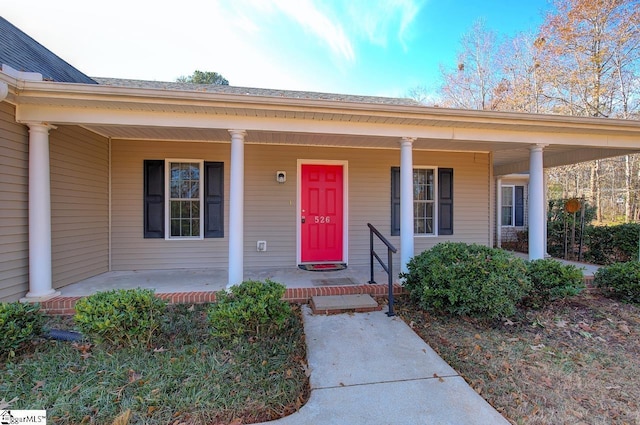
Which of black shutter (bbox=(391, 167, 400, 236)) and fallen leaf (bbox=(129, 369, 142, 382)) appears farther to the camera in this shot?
black shutter (bbox=(391, 167, 400, 236))

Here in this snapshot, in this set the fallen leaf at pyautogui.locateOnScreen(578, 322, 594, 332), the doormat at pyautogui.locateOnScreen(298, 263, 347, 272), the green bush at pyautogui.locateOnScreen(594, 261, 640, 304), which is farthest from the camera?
the doormat at pyautogui.locateOnScreen(298, 263, 347, 272)

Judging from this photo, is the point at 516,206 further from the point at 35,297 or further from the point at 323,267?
the point at 35,297

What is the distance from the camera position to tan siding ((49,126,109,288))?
4.24 meters

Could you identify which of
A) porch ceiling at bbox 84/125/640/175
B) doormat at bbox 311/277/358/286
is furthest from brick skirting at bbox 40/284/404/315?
porch ceiling at bbox 84/125/640/175

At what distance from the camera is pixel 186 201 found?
221 inches

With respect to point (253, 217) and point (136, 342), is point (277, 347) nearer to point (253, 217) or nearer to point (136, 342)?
point (136, 342)

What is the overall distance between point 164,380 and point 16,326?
60.1 inches

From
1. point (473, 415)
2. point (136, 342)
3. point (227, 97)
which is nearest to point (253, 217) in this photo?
point (227, 97)

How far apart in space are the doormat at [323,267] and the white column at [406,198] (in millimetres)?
1399

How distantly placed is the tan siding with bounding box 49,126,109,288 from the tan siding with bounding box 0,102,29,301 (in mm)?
400

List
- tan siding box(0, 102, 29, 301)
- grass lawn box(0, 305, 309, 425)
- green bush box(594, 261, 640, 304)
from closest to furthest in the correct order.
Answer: grass lawn box(0, 305, 309, 425) < tan siding box(0, 102, 29, 301) < green bush box(594, 261, 640, 304)

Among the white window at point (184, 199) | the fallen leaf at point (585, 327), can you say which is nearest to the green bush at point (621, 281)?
the fallen leaf at point (585, 327)

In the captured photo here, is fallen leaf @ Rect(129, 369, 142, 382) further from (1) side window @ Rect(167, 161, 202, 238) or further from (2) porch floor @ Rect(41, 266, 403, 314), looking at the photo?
(1) side window @ Rect(167, 161, 202, 238)

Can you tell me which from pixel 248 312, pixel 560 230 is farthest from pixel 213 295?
pixel 560 230
